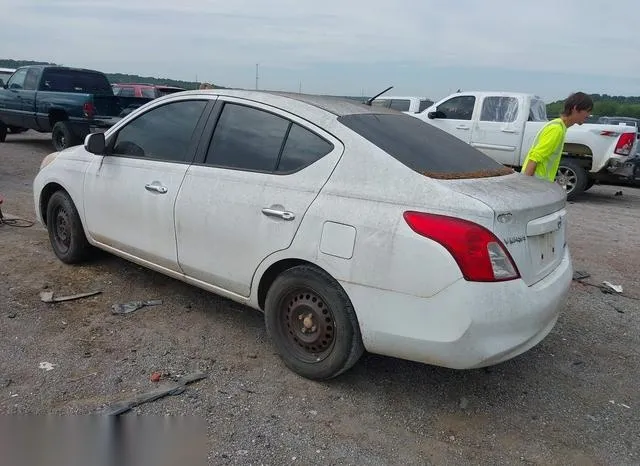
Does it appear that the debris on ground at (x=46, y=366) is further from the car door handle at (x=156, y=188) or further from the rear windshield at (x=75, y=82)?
the rear windshield at (x=75, y=82)

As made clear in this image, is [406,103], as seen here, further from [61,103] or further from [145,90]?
[61,103]

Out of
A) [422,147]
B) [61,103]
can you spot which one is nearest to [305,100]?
[422,147]

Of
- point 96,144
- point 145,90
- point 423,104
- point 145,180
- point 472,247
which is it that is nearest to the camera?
point 472,247

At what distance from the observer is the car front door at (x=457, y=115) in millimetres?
11578

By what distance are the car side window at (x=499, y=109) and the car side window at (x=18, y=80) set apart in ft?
34.3

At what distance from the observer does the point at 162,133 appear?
13.5 ft

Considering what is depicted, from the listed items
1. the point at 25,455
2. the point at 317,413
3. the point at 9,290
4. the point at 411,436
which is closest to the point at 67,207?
the point at 9,290

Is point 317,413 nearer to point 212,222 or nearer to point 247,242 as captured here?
point 247,242

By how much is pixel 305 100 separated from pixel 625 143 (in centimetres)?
878

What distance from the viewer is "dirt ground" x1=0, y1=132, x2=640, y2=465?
2.75m

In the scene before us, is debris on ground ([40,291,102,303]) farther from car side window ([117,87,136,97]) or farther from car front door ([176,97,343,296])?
car side window ([117,87,136,97])

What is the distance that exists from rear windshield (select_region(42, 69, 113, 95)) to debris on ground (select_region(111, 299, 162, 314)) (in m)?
9.90

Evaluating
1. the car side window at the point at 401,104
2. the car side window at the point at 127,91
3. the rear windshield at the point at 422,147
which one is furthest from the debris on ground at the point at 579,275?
the car side window at the point at 127,91

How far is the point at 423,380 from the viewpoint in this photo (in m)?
3.39
